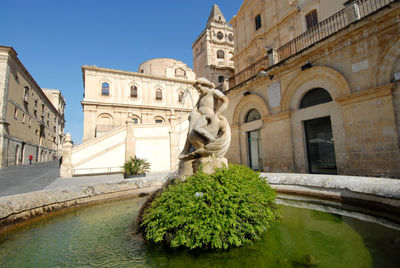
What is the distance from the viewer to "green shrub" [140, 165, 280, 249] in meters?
2.42

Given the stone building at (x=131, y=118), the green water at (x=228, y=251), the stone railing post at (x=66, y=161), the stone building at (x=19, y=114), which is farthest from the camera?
the stone building at (x=19, y=114)

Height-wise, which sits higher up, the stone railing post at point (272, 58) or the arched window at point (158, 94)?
the arched window at point (158, 94)

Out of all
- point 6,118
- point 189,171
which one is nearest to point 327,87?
point 189,171

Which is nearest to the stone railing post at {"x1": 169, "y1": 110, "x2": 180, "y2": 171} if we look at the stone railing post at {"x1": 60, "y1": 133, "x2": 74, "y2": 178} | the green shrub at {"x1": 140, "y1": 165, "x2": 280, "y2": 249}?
the stone railing post at {"x1": 60, "y1": 133, "x2": 74, "y2": 178}

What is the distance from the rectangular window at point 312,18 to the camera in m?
13.9

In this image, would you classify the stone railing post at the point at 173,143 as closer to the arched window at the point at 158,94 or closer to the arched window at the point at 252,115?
the arched window at the point at 252,115

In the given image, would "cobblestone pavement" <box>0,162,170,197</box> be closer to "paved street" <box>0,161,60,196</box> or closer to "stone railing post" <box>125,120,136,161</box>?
"paved street" <box>0,161,60,196</box>

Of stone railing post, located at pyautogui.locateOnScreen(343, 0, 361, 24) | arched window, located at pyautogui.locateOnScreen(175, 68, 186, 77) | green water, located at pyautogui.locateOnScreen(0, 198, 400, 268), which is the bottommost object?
green water, located at pyautogui.locateOnScreen(0, 198, 400, 268)

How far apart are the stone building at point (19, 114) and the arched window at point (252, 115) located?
24.1 metres

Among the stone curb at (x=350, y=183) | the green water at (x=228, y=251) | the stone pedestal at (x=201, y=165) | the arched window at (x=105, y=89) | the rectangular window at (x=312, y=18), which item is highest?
the arched window at (x=105, y=89)

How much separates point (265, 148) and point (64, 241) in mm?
10229

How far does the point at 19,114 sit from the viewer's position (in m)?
25.4

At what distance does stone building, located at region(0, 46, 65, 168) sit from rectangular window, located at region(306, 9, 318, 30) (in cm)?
2929

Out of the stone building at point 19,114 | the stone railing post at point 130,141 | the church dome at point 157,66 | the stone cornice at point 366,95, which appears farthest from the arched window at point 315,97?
the church dome at point 157,66
